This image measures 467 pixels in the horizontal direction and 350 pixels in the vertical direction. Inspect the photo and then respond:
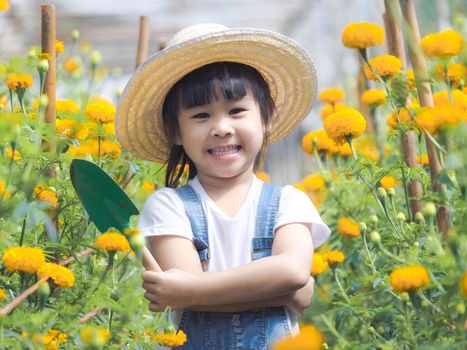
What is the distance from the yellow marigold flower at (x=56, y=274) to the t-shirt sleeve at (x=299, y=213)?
444 mm

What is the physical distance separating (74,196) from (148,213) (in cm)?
22

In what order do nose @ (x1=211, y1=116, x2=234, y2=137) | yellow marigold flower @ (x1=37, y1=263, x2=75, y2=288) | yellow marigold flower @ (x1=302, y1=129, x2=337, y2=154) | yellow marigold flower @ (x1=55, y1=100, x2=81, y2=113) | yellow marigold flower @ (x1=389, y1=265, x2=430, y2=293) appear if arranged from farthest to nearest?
yellow marigold flower @ (x1=302, y1=129, x2=337, y2=154) → yellow marigold flower @ (x1=55, y1=100, x2=81, y2=113) → nose @ (x1=211, y1=116, x2=234, y2=137) → yellow marigold flower @ (x1=37, y1=263, x2=75, y2=288) → yellow marigold flower @ (x1=389, y1=265, x2=430, y2=293)

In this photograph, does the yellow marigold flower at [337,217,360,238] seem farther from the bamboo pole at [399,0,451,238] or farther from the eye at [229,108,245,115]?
the eye at [229,108,245,115]

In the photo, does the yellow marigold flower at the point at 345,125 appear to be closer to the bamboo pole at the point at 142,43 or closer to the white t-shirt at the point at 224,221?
the white t-shirt at the point at 224,221

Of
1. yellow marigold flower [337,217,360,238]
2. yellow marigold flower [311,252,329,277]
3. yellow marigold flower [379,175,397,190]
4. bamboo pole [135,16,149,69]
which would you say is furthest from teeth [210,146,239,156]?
bamboo pole [135,16,149,69]

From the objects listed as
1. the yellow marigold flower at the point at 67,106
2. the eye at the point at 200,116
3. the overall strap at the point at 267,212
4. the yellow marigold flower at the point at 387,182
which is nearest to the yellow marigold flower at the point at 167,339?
the overall strap at the point at 267,212

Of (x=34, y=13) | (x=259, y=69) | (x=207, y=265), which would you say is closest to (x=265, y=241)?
(x=207, y=265)

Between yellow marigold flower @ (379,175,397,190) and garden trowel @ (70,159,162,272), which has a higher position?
yellow marigold flower @ (379,175,397,190)

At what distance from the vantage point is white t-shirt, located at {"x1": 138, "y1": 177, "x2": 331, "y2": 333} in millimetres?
2043

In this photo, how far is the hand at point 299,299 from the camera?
2004 mm

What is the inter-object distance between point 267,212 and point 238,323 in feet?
0.76

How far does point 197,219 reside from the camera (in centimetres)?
207

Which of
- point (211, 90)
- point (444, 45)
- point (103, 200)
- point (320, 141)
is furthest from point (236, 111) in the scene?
point (320, 141)

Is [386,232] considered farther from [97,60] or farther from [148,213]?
[97,60]
